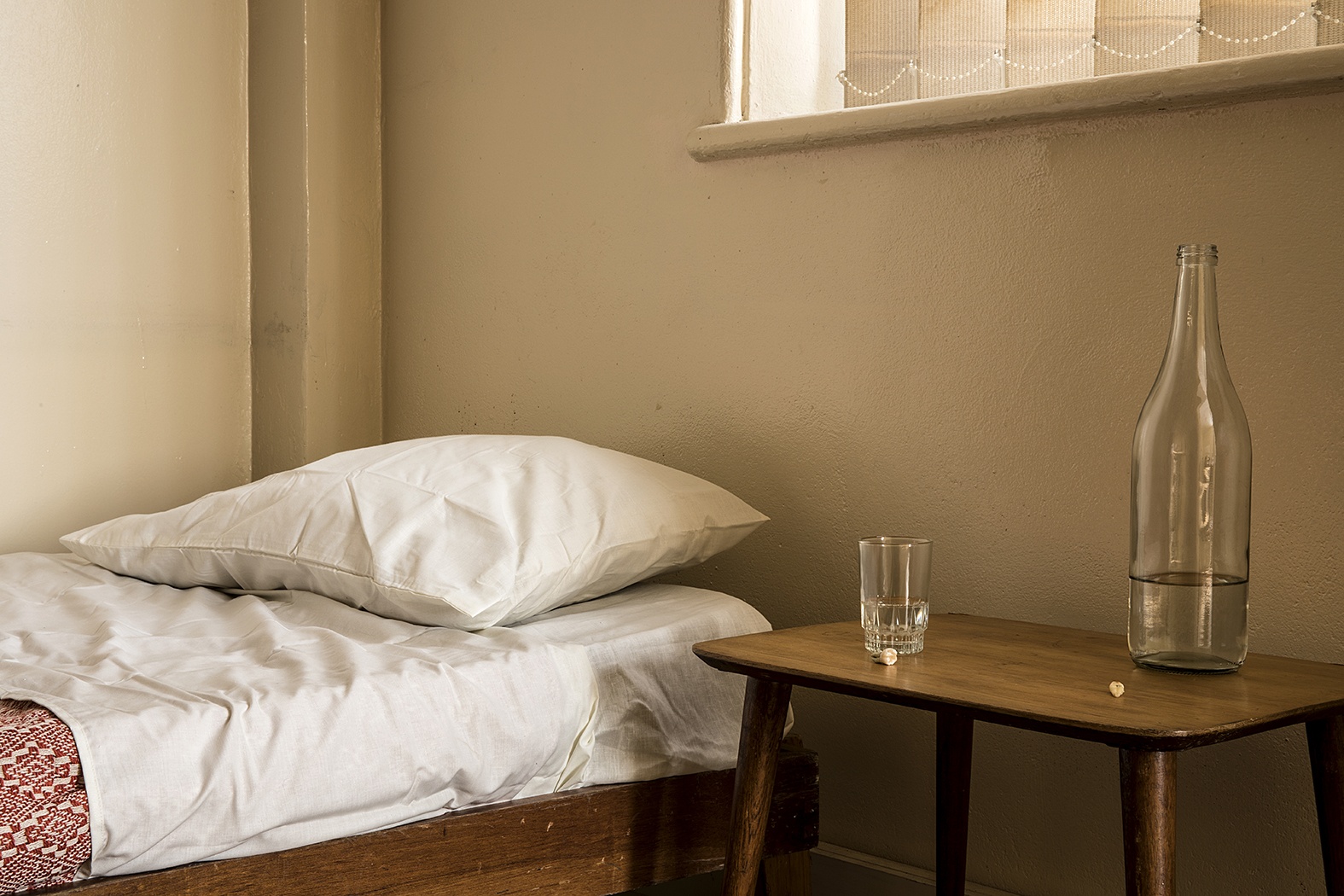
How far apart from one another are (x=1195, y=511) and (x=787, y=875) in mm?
662

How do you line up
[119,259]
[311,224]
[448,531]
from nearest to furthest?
[448,531], [119,259], [311,224]

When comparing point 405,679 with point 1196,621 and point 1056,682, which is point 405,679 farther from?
point 1196,621

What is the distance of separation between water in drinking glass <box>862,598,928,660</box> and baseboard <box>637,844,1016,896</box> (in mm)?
531

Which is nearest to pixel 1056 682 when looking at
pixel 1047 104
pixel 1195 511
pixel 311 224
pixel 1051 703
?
pixel 1051 703

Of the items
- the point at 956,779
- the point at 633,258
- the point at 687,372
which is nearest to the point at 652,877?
the point at 956,779

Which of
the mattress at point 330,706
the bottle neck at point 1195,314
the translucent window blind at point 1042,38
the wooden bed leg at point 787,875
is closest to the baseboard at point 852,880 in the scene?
the wooden bed leg at point 787,875

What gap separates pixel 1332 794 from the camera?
1001mm

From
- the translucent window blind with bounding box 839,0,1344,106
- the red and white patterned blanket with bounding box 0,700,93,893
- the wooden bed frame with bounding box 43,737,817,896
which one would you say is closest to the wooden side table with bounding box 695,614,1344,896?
the wooden bed frame with bounding box 43,737,817,896

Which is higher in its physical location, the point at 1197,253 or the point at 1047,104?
the point at 1047,104

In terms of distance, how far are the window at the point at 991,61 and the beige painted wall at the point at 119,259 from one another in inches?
37.3

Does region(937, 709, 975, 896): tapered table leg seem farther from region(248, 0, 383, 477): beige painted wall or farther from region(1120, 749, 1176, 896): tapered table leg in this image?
region(248, 0, 383, 477): beige painted wall

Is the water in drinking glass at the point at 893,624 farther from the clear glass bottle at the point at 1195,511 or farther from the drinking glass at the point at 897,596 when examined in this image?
the clear glass bottle at the point at 1195,511

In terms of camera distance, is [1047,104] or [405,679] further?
[1047,104]

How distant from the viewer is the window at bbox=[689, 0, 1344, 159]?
128 centimetres
